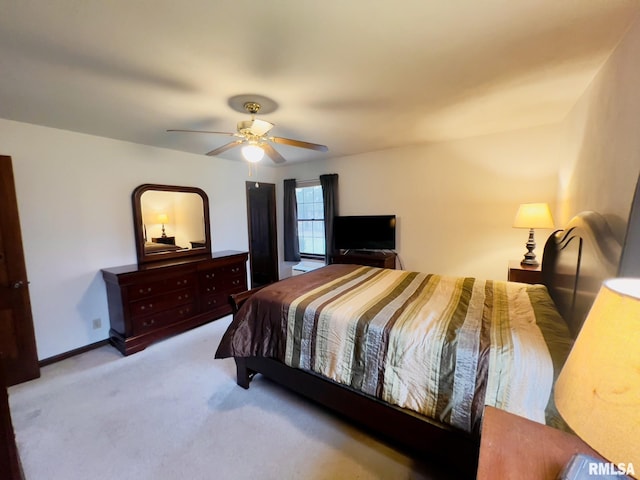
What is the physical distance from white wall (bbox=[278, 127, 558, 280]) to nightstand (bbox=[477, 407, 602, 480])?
9.81ft

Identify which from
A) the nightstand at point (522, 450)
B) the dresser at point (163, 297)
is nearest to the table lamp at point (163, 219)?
the dresser at point (163, 297)

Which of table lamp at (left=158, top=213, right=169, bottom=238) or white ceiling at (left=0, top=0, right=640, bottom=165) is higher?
white ceiling at (left=0, top=0, right=640, bottom=165)

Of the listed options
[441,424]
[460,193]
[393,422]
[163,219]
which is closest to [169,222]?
[163,219]

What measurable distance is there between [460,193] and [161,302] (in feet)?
13.0

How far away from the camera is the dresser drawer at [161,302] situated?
2918 mm

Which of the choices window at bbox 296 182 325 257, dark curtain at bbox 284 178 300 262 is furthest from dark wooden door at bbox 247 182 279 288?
window at bbox 296 182 325 257

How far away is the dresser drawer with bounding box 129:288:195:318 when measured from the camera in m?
2.92

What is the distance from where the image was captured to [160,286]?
310 centimetres

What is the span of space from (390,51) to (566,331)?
6.09 ft

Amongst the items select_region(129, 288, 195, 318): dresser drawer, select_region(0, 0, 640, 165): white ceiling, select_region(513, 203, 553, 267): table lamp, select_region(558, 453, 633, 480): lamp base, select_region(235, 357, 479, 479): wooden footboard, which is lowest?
select_region(235, 357, 479, 479): wooden footboard

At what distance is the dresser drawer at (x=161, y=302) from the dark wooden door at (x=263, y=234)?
76.7 inches

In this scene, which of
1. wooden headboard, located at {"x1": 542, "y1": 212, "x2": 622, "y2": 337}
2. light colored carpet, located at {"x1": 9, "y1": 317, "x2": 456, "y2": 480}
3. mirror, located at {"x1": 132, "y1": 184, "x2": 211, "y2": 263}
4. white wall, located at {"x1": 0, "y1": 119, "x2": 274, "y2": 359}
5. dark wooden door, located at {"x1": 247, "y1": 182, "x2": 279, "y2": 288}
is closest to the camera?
wooden headboard, located at {"x1": 542, "y1": 212, "x2": 622, "y2": 337}

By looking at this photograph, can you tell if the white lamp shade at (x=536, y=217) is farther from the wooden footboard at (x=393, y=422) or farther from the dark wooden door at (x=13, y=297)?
the dark wooden door at (x=13, y=297)

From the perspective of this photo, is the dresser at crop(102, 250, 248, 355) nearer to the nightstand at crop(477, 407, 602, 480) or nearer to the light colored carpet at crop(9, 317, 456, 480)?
the light colored carpet at crop(9, 317, 456, 480)
